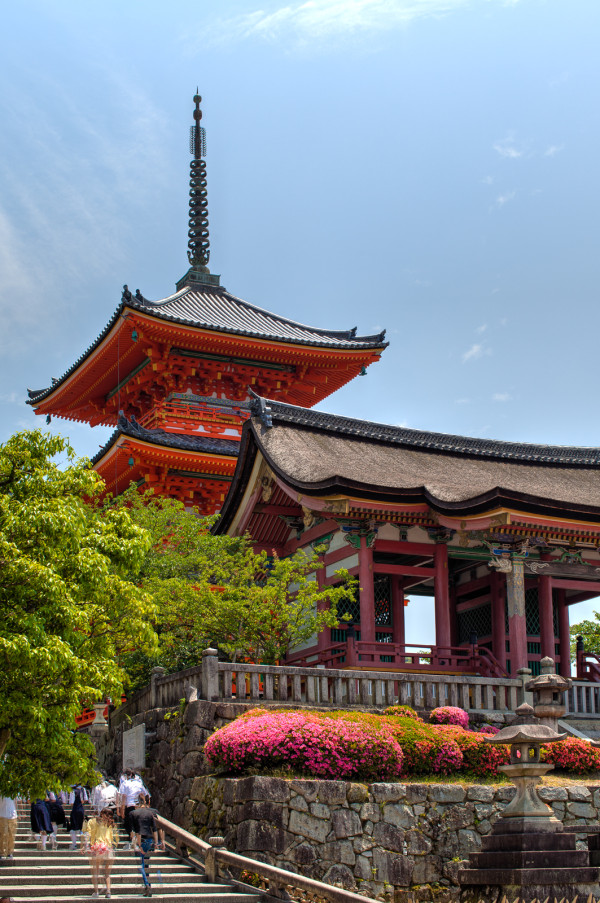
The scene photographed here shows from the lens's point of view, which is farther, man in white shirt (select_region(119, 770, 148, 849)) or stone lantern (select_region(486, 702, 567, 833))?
man in white shirt (select_region(119, 770, 148, 849))

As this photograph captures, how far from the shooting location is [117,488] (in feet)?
127

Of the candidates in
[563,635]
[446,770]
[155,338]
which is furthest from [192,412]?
[446,770]

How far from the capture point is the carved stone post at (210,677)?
18250mm

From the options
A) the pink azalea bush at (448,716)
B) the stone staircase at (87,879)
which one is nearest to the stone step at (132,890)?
the stone staircase at (87,879)

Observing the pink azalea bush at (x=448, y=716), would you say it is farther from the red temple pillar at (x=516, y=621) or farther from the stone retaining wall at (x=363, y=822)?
the red temple pillar at (x=516, y=621)

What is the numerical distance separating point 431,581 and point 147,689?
331 inches

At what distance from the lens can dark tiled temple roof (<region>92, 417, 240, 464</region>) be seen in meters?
34.3

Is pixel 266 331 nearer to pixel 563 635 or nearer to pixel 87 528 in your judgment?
pixel 563 635

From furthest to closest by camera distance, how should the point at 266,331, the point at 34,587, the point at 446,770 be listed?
the point at 266,331 → the point at 446,770 → the point at 34,587

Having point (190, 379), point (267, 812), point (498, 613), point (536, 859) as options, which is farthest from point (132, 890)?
point (190, 379)

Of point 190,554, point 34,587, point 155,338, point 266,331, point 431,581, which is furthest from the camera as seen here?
point 266,331

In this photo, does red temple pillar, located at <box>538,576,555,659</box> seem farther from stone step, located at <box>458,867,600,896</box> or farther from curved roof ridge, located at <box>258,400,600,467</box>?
stone step, located at <box>458,867,600,896</box>

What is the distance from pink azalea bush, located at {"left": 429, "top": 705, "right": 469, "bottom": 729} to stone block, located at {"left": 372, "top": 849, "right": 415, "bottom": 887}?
3410 millimetres

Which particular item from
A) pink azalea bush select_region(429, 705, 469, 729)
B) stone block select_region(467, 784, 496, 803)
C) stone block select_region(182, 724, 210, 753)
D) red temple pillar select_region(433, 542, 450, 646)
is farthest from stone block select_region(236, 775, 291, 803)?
red temple pillar select_region(433, 542, 450, 646)
